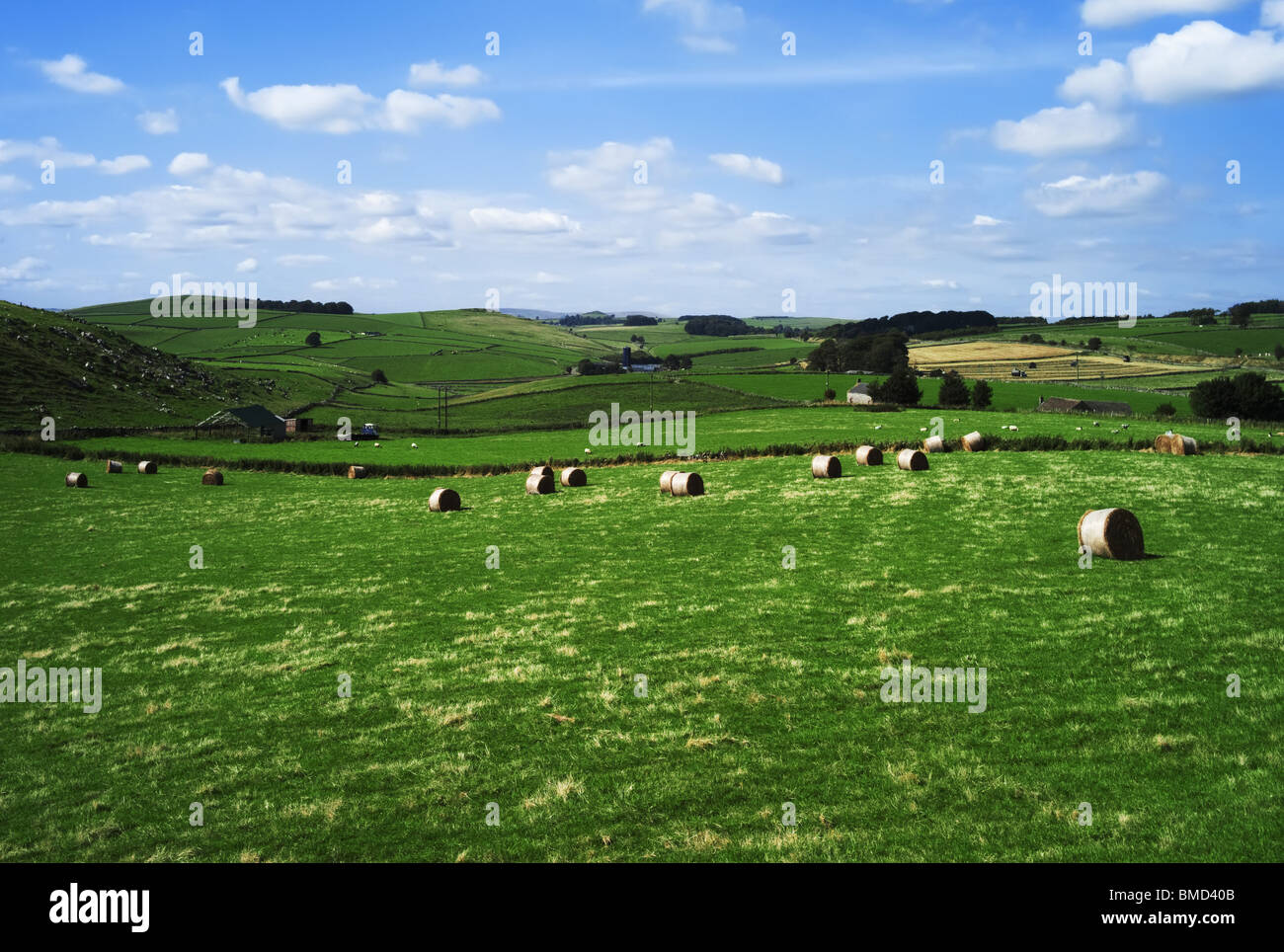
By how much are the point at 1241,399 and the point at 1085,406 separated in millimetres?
16531

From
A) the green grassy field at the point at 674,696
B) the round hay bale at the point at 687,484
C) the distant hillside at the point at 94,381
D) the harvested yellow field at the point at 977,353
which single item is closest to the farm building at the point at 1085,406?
the harvested yellow field at the point at 977,353

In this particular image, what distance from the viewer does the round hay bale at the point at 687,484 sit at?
115 feet

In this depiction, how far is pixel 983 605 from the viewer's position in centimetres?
1758

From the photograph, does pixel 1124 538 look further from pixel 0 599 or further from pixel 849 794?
pixel 0 599

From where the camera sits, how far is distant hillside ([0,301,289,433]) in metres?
104

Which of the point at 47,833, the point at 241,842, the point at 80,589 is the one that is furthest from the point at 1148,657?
the point at 80,589

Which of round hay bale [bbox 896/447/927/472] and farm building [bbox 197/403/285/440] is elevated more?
farm building [bbox 197/403/285/440]

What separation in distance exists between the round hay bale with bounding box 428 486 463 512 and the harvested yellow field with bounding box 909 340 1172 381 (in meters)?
128

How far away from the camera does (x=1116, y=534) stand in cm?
2036

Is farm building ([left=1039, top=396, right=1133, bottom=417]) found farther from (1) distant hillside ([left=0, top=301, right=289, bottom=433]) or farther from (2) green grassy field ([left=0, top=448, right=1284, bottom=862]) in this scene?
(1) distant hillside ([left=0, top=301, right=289, bottom=433])

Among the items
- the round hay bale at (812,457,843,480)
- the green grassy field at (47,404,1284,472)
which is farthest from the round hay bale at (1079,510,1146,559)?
the green grassy field at (47,404,1284,472)

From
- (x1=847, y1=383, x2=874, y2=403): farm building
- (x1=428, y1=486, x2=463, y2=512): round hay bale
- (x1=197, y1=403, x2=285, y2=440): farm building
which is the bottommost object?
(x1=428, y1=486, x2=463, y2=512): round hay bale

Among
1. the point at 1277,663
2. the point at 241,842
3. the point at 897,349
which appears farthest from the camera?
the point at 897,349

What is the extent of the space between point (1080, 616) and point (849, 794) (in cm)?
844
